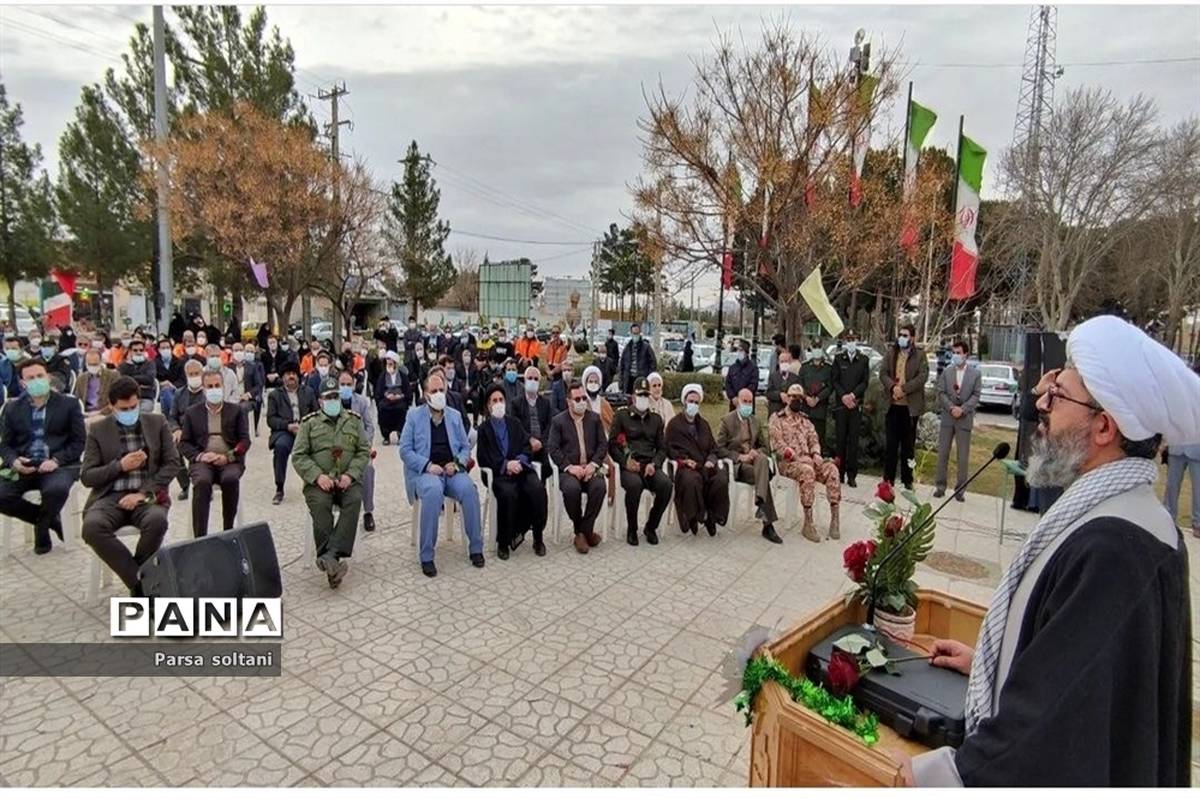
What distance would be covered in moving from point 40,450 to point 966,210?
1394 centimetres

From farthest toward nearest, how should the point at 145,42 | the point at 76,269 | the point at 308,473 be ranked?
1. the point at 76,269
2. the point at 145,42
3. the point at 308,473

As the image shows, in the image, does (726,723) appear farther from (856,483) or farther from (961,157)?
(961,157)

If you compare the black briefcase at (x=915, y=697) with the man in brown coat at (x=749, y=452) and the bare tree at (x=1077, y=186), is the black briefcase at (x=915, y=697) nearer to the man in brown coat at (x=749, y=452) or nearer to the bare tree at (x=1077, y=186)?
the man in brown coat at (x=749, y=452)

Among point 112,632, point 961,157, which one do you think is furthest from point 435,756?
point 961,157

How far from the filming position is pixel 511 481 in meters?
5.77

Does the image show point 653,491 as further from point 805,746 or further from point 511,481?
point 805,746

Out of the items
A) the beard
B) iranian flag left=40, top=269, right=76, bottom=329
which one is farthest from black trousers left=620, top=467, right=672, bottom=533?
iranian flag left=40, top=269, right=76, bottom=329

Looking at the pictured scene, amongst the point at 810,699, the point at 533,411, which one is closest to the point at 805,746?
the point at 810,699

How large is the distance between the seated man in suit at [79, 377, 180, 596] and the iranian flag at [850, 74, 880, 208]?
11.6 metres

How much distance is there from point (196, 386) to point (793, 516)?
692 cm

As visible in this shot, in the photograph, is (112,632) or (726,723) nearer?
(726,723)

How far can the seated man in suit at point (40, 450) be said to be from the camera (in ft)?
16.6

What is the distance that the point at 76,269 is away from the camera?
2547cm

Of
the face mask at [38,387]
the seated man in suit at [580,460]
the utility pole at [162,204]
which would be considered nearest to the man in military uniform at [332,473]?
the seated man in suit at [580,460]
